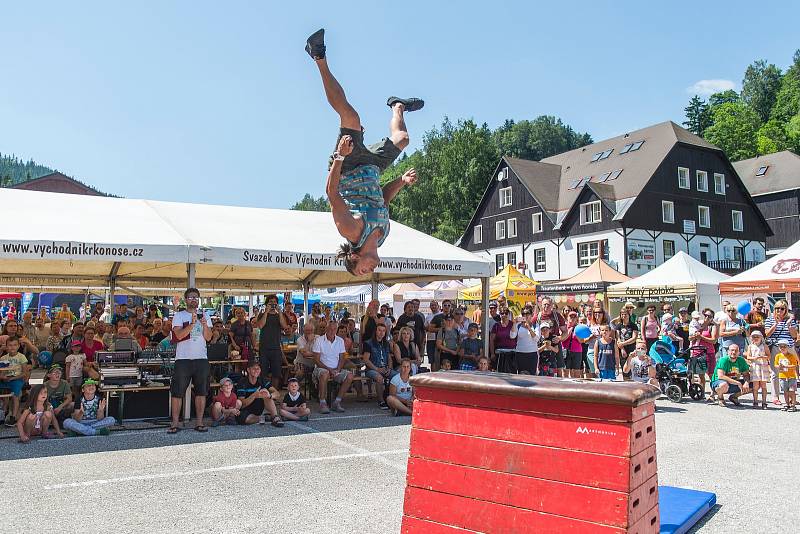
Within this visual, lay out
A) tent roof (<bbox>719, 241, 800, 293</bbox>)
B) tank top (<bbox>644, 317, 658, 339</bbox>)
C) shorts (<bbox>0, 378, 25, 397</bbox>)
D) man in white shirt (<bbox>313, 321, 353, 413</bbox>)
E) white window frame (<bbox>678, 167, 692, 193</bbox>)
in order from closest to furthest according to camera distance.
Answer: shorts (<bbox>0, 378, 25, 397</bbox>) → man in white shirt (<bbox>313, 321, 353, 413</bbox>) → tank top (<bbox>644, 317, 658, 339</bbox>) → tent roof (<bbox>719, 241, 800, 293</bbox>) → white window frame (<bbox>678, 167, 692, 193</bbox>)

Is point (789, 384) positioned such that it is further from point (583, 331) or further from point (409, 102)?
point (409, 102)

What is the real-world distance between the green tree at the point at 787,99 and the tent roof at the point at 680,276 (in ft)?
163

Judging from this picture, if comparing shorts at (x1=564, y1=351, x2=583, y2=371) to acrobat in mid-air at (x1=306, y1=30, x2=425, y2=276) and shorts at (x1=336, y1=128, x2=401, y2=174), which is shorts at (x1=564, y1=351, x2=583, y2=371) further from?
shorts at (x1=336, y1=128, x2=401, y2=174)

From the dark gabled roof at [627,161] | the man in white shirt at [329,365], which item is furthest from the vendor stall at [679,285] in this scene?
the dark gabled roof at [627,161]

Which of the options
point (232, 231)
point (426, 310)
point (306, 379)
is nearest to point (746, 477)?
point (306, 379)

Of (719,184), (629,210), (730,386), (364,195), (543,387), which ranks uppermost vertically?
(719,184)

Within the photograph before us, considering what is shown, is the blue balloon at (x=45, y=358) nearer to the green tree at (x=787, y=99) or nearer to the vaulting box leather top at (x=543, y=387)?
the vaulting box leather top at (x=543, y=387)

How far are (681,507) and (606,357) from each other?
5.85 m

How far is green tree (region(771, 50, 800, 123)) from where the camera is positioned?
2297 inches

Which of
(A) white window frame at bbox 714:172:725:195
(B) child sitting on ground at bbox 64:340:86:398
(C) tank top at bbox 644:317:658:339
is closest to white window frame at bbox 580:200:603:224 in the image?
(A) white window frame at bbox 714:172:725:195

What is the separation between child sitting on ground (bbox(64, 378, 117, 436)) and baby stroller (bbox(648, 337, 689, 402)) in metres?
8.17

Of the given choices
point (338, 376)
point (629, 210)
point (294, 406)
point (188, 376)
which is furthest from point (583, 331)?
point (629, 210)

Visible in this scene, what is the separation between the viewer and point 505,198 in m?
40.4

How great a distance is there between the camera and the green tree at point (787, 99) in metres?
58.3
